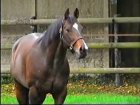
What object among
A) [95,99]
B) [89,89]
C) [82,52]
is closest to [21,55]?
[82,52]

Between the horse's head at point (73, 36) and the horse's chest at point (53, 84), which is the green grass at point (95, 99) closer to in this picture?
the horse's chest at point (53, 84)

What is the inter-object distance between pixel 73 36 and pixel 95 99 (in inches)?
153

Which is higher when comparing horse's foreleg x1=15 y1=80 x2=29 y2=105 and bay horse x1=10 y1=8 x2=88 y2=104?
bay horse x1=10 y1=8 x2=88 y2=104

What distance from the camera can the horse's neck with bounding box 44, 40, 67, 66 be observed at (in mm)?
7985

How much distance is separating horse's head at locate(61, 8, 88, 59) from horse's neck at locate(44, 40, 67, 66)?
0.75ft

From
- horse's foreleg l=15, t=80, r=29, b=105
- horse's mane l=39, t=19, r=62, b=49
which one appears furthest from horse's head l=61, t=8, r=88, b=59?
horse's foreleg l=15, t=80, r=29, b=105

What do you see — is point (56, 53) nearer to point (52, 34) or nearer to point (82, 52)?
point (52, 34)

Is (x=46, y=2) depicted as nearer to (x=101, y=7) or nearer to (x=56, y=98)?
(x=101, y=7)

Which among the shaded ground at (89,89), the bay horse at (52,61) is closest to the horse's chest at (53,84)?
the bay horse at (52,61)

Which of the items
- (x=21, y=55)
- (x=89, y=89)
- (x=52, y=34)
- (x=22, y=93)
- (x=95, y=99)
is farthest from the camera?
(x=89, y=89)

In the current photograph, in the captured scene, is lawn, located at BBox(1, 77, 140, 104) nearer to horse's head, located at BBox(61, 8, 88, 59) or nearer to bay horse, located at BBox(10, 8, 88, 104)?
bay horse, located at BBox(10, 8, 88, 104)

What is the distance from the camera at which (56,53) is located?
8.03 metres

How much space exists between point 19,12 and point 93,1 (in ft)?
6.53

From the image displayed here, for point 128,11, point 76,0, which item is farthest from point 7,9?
point 128,11
